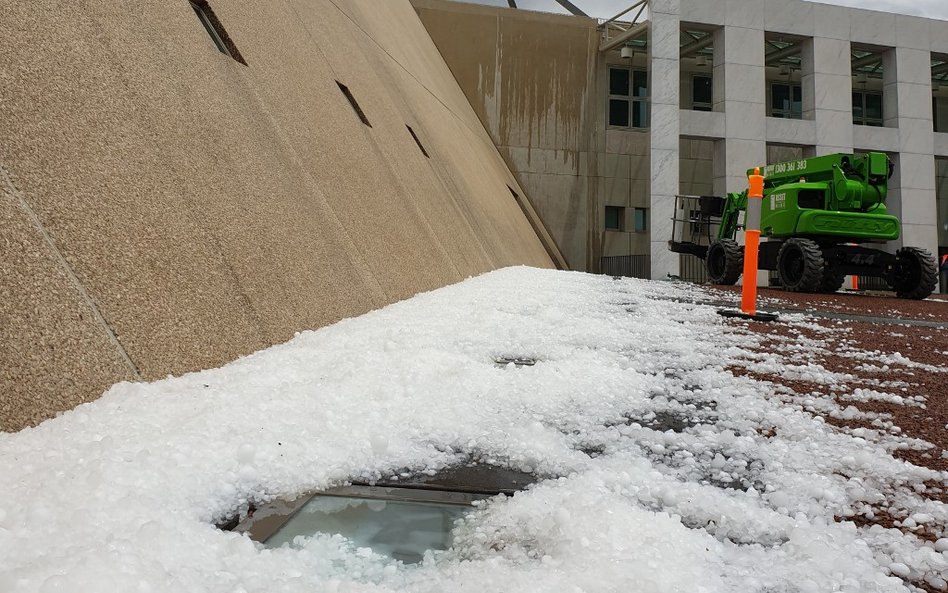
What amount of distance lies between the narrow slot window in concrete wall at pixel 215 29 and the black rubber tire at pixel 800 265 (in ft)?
30.0

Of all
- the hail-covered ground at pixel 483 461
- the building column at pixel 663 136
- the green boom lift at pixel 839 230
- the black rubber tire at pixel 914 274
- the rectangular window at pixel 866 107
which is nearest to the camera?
the hail-covered ground at pixel 483 461

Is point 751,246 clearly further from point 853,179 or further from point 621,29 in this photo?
point 621,29

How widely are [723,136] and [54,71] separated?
19.1 meters

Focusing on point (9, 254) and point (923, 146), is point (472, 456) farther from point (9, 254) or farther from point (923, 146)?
point (923, 146)

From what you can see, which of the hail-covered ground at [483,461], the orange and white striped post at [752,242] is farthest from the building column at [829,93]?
the hail-covered ground at [483,461]

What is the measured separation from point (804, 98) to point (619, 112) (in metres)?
5.42

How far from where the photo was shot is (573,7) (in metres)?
22.7

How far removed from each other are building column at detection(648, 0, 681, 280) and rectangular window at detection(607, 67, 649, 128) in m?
3.30

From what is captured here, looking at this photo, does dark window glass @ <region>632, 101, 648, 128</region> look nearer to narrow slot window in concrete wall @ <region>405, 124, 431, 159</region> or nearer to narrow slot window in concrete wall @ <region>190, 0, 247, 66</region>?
narrow slot window in concrete wall @ <region>405, 124, 431, 159</region>

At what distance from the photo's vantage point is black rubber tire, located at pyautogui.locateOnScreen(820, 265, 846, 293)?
11.0m

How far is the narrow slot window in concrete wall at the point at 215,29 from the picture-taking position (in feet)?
12.7

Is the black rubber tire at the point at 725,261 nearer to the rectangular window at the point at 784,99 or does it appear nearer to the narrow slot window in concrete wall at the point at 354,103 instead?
the narrow slot window in concrete wall at the point at 354,103

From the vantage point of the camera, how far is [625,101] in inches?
880

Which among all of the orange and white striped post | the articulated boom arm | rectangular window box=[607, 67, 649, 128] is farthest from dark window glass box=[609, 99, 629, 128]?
the orange and white striped post
